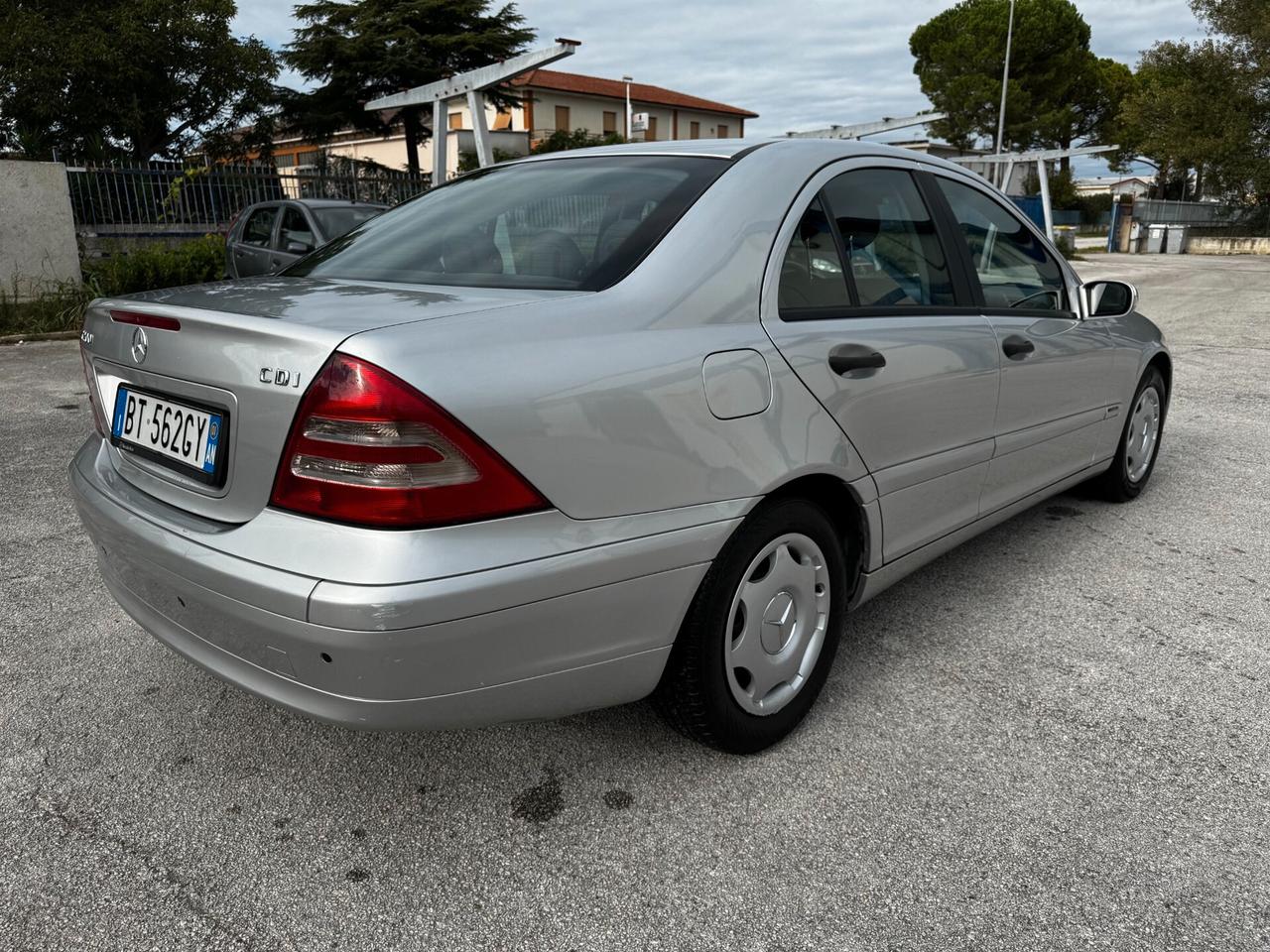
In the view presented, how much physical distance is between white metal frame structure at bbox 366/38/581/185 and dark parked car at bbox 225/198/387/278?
1.70 metres

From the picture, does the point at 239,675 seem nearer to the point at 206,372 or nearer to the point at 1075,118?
the point at 206,372

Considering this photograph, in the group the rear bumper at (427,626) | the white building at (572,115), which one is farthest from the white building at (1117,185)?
the rear bumper at (427,626)

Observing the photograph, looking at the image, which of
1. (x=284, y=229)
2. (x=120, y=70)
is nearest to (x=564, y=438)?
(x=284, y=229)

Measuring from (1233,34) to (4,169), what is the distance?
4021 cm

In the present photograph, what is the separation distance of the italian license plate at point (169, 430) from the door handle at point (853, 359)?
4.51 ft

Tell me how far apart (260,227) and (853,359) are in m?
9.80

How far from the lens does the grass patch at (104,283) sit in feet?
33.2

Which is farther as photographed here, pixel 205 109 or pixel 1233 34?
pixel 1233 34

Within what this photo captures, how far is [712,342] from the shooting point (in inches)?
80.2

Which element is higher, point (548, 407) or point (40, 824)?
point (548, 407)

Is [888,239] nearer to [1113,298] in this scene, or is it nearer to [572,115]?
[1113,298]

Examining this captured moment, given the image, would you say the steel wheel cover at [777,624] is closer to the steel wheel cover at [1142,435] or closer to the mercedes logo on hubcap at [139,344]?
the mercedes logo on hubcap at [139,344]

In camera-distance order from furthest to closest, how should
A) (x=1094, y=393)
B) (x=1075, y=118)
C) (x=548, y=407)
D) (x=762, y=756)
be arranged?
(x=1075, y=118), (x=1094, y=393), (x=762, y=756), (x=548, y=407)

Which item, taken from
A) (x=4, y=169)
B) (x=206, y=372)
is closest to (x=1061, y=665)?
(x=206, y=372)
